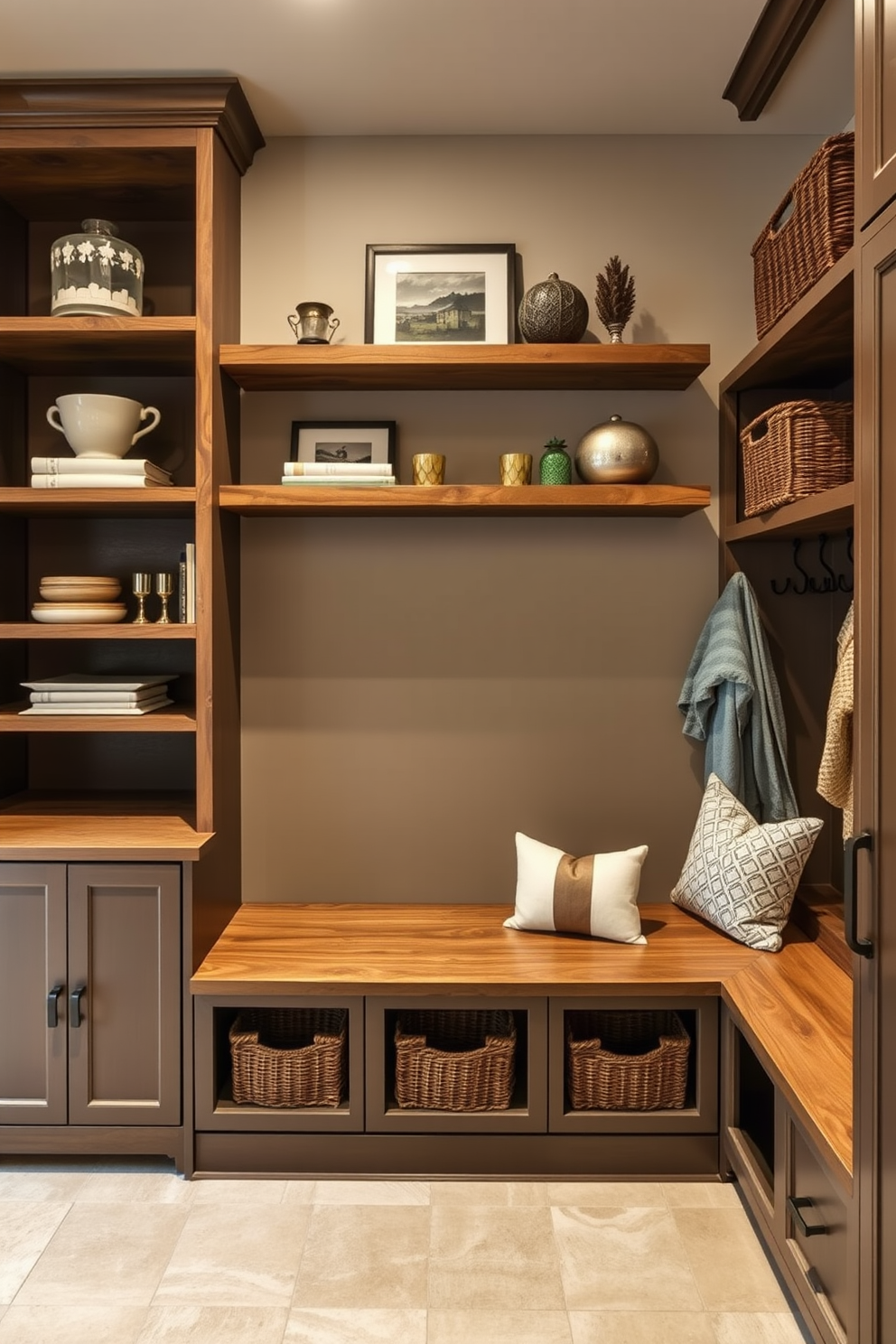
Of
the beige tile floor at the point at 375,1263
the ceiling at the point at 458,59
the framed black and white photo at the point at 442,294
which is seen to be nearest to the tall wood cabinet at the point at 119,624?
the ceiling at the point at 458,59

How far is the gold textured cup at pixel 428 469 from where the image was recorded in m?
2.64

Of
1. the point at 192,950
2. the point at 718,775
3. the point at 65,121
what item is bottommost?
the point at 192,950

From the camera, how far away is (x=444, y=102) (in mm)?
2631

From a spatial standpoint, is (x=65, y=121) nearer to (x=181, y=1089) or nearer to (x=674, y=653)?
(x=674, y=653)

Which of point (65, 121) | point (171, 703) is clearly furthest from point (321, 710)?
point (65, 121)

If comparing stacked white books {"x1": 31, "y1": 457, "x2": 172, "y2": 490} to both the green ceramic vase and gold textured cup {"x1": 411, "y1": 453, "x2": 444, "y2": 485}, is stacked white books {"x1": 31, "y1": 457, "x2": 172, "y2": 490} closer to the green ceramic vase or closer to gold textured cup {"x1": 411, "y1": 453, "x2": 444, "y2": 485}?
gold textured cup {"x1": 411, "y1": 453, "x2": 444, "y2": 485}

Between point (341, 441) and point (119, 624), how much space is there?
2.77 feet

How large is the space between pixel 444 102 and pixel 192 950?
93.2 inches

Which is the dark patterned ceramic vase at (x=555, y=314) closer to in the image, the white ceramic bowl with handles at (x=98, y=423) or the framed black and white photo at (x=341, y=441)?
the framed black and white photo at (x=341, y=441)

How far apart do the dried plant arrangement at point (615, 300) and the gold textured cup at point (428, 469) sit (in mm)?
582

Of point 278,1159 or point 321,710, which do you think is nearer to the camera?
point 278,1159

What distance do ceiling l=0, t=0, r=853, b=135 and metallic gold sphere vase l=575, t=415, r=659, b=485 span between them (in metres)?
0.89

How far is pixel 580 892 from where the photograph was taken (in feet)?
8.25

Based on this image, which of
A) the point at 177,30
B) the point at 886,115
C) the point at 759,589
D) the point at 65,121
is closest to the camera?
the point at 886,115
